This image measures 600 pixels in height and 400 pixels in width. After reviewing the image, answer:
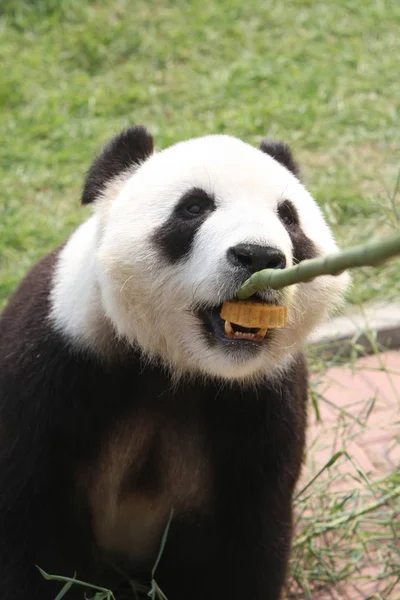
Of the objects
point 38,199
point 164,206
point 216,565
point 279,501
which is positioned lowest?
point 216,565

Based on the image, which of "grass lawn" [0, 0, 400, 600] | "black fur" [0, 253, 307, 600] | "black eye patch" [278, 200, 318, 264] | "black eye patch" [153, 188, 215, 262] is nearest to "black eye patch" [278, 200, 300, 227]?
"black eye patch" [278, 200, 318, 264]

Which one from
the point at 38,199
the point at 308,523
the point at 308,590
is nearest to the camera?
the point at 308,590

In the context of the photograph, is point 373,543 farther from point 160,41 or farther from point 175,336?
point 160,41

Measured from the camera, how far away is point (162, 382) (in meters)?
3.35

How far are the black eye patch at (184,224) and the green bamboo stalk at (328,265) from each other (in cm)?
33

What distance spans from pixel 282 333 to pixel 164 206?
1.85 ft

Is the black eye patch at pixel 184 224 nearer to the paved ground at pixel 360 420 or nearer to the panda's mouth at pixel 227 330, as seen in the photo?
the panda's mouth at pixel 227 330

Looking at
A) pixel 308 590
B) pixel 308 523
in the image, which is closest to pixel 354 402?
pixel 308 523

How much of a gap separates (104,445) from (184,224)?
2.94 ft

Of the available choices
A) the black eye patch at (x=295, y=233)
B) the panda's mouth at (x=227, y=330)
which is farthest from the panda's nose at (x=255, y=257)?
the black eye patch at (x=295, y=233)

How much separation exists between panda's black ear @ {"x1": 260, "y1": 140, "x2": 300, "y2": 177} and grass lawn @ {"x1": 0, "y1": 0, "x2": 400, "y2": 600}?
2.59 meters

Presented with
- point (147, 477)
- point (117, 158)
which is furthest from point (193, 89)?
point (147, 477)

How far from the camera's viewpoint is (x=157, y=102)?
783cm

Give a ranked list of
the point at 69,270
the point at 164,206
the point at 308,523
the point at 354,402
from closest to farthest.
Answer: the point at 164,206
the point at 69,270
the point at 308,523
the point at 354,402
